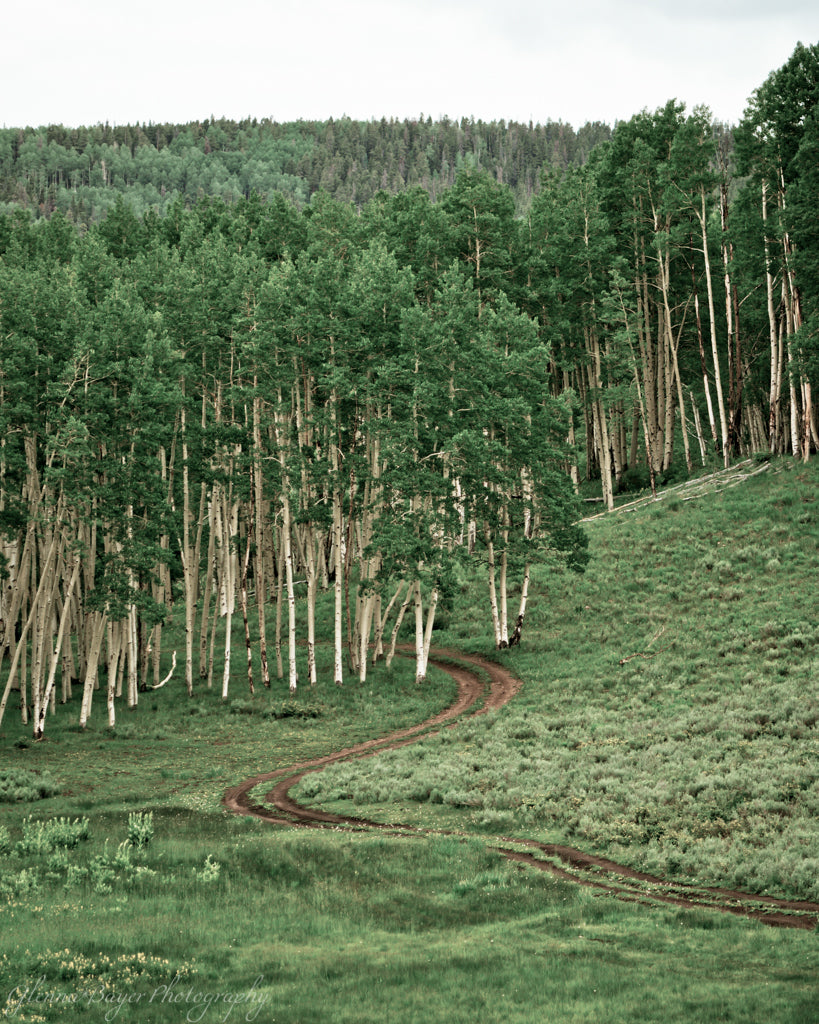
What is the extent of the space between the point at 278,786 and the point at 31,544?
50.9 ft

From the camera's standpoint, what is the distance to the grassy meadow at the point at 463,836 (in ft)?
38.7

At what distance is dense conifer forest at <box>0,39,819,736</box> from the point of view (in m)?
33.0

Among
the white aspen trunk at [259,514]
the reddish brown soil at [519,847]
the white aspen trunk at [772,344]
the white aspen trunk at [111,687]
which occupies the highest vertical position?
the white aspen trunk at [772,344]

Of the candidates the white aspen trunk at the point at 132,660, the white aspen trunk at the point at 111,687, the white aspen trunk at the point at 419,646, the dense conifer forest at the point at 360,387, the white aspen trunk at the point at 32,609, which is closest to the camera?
the white aspen trunk at the point at 32,609

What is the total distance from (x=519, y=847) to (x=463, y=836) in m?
1.52

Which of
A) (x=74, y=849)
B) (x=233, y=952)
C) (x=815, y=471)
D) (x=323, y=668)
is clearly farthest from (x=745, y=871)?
(x=815, y=471)

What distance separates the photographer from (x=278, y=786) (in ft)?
84.8

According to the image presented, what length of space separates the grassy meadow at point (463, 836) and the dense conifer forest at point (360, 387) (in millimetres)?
4134

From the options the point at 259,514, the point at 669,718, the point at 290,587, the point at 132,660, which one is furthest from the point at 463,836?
the point at 132,660

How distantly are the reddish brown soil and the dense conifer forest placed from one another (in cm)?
385

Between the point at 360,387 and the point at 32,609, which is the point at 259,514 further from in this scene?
the point at 32,609

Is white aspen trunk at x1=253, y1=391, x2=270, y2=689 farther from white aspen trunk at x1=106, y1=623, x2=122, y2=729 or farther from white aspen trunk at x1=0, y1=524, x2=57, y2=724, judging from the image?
white aspen trunk at x1=0, y1=524, x2=57, y2=724

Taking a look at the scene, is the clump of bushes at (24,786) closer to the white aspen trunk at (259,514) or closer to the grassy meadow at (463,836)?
the grassy meadow at (463,836)

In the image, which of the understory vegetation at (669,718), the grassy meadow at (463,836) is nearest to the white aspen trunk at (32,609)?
the grassy meadow at (463,836)
